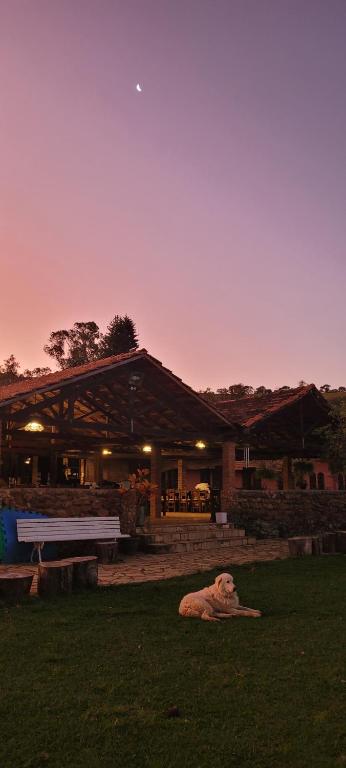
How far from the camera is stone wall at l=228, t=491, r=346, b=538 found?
57.3 ft

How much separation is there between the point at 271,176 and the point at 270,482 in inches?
762

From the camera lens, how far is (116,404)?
17.4 meters

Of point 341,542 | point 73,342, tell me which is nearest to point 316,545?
point 341,542

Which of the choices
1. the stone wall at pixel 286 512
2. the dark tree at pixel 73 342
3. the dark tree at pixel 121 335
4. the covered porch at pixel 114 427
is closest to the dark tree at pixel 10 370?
the dark tree at pixel 73 342

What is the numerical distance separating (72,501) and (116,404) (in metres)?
4.73

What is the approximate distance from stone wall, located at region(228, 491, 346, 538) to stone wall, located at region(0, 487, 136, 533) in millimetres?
4692

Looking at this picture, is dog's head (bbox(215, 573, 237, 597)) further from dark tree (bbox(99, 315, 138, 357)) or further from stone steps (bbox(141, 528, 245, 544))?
dark tree (bbox(99, 315, 138, 357))

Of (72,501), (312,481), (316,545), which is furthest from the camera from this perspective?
(312,481)

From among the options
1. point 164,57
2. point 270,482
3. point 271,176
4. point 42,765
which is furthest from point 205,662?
point 270,482

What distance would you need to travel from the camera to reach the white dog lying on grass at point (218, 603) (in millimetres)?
6508

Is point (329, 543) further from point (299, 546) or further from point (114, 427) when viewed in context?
point (114, 427)

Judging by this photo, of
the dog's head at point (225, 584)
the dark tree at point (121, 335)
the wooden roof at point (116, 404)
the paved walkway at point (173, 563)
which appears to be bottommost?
the paved walkway at point (173, 563)

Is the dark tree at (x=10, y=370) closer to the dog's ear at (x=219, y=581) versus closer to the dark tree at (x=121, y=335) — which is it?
the dark tree at (x=121, y=335)

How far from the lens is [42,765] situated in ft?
10.3
